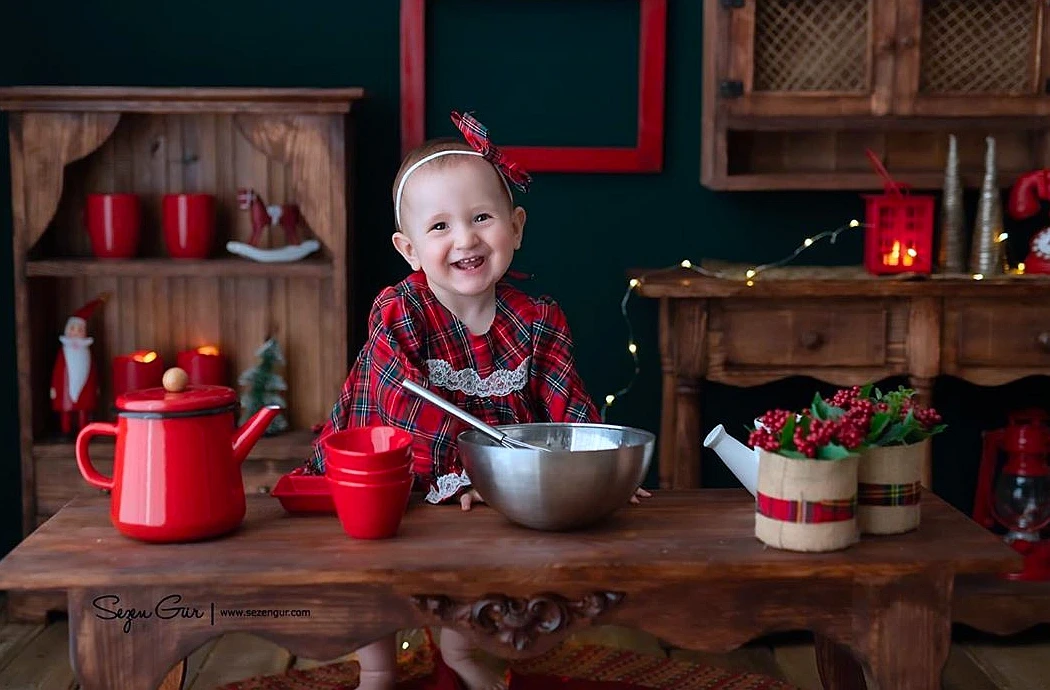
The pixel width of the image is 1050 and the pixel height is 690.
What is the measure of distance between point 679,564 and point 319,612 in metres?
0.41

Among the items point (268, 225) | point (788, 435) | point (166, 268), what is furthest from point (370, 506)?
point (268, 225)

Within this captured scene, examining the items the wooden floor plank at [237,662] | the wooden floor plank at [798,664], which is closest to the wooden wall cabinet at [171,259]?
the wooden floor plank at [237,662]

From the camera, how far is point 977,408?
319cm

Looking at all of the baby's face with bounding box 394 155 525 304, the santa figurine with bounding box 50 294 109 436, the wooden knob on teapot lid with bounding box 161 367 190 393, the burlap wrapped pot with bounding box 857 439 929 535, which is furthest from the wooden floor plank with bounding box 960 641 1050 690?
the santa figurine with bounding box 50 294 109 436

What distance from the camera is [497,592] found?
138cm

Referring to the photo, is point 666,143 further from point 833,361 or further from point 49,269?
point 49,269

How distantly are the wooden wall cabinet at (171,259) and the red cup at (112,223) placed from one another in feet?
0.15

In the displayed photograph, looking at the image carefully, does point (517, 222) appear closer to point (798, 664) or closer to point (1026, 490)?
point (798, 664)

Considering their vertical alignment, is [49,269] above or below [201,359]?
above

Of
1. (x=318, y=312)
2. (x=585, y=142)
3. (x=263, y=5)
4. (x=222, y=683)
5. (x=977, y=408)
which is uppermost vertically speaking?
(x=263, y=5)

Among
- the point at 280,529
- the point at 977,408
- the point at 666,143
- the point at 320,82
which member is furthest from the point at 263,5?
the point at 977,408

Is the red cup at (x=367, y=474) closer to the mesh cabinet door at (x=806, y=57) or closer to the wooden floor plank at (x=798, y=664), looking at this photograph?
the wooden floor plank at (x=798, y=664)

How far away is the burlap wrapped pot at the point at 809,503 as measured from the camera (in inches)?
54.9

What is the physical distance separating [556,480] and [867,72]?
1789mm
